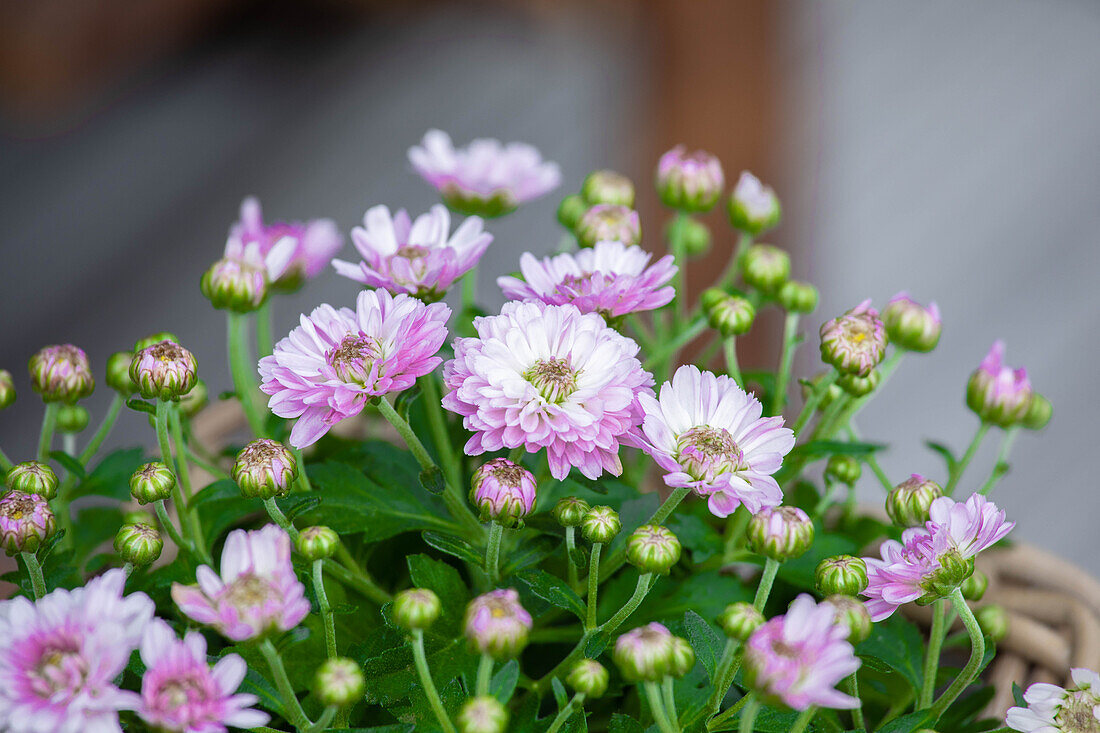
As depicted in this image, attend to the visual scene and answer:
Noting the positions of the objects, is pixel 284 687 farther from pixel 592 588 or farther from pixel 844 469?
pixel 844 469

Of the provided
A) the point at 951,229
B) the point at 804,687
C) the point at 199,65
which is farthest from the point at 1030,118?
the point at 804,687

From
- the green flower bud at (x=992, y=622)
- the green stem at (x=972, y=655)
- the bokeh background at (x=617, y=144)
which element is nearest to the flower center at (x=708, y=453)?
the green stem at (x=972, y=655)

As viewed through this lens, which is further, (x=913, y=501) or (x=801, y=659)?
(x=913, y=501)

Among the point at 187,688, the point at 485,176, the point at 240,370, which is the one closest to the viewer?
the point at 187,688

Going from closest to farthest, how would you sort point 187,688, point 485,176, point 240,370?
1. point 187,688
2. point 240,370
3. point 485,176

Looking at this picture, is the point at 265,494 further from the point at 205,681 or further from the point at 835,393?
the point at 835,393

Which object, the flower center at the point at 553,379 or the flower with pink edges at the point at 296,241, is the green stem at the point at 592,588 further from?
the flower with pink edges at the point at 296,241

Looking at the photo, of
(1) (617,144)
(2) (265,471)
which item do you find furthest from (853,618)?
(1) (617,144)
